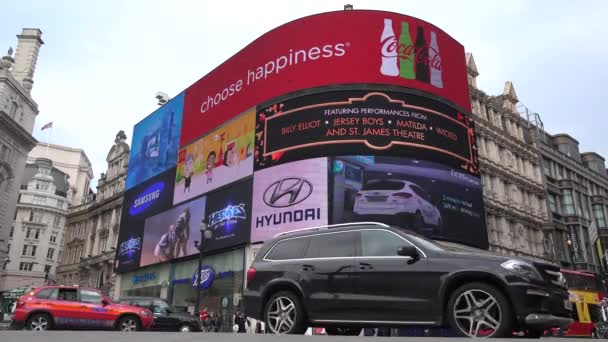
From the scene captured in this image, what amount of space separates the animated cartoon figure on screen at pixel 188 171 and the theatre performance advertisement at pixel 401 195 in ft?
48.4

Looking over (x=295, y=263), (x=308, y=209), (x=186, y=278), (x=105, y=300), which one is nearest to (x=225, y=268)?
(x=186, y=278)

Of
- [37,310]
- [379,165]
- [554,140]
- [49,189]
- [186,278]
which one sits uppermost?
[49,189]

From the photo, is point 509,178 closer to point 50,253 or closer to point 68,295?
point 68,295

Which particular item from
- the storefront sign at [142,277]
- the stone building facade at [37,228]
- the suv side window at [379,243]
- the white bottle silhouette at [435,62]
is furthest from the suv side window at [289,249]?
the stone building facade at [37,228]

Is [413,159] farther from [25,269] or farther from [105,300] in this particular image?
[25,269]

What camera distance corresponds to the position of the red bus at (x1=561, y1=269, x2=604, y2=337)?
22141 millimetres

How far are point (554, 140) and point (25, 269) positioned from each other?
307 ft

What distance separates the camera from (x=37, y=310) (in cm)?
1402

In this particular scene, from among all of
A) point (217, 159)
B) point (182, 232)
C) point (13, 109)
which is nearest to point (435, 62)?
point (217, 159)

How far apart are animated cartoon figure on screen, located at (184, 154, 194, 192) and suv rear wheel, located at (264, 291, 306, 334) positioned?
3024 centimetres

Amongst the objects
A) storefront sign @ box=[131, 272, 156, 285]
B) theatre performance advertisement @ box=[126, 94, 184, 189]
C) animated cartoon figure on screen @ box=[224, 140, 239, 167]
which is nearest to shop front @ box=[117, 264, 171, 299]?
storefront sign @ box=[131, 272, 156, 285]

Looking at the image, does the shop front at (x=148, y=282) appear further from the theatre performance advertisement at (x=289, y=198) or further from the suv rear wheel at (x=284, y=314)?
the suv rear wheel at (x=284, y=314)

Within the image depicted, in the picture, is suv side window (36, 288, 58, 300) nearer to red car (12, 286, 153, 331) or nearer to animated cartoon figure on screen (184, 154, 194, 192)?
red car (12, 286, 153, 331)

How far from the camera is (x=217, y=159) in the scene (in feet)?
116
